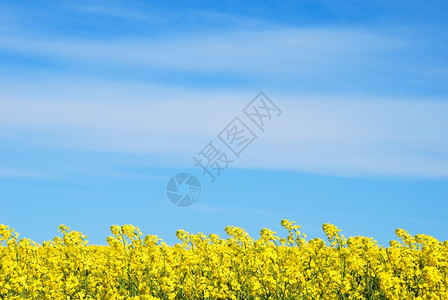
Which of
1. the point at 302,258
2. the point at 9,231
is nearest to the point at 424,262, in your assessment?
the point at 302,258

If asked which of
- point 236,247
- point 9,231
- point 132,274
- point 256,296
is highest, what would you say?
point 9,231

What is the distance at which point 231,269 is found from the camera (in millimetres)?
11109

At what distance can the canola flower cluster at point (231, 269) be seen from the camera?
9.31 metres

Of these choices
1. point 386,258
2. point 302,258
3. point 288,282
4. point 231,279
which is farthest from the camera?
point 386,258

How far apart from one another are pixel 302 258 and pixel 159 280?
263cm

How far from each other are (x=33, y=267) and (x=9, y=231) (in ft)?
8.71

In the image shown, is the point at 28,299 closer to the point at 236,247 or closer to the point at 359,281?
the point at 236,247

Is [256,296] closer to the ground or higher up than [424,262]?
closer to the ground

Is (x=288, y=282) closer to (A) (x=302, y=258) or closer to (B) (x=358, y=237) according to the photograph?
(A) (x=302, y=258)

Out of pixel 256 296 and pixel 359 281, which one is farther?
pixel 359 281

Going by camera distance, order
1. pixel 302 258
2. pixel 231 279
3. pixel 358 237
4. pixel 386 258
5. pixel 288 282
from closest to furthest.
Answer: pixel 288 282 < pixel 231 279 < pixel 302 258 < pixel 386 258 < pixel 358 237

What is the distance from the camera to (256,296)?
30.8ft

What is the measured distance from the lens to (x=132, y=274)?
35.2ft

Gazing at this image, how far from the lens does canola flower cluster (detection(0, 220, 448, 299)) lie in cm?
931
